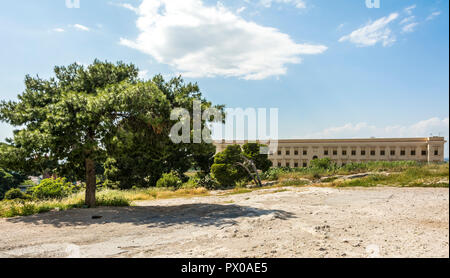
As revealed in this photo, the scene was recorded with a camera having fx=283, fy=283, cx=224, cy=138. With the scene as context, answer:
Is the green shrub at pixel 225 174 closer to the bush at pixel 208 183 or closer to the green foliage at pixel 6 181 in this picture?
the bush at pixel 208 183

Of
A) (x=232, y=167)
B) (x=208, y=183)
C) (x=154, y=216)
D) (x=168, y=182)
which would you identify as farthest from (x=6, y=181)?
(x=154, y=216)

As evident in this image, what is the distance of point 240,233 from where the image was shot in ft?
22.3

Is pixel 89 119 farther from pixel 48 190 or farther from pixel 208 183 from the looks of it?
pixel 208 183

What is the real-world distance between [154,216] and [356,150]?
50.1 m

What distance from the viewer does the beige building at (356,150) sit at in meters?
47.5

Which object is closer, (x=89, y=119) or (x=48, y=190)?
(x=89, y=119)

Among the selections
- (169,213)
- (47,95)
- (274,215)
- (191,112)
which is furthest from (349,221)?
(47,95)

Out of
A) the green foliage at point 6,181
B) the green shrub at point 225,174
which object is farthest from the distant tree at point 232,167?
the green foliage at point 6,181

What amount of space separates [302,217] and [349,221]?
55.2 inches

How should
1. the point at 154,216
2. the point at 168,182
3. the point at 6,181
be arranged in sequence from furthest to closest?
the point at 6,181 < the point at 168,182 < the point at 154,216

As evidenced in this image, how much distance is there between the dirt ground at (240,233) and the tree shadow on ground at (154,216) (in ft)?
0.10

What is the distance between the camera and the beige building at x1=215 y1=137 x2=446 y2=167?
156 ft

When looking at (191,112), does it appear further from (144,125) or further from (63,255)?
(63,255)

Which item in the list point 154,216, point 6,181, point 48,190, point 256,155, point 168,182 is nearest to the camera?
point 154,216
